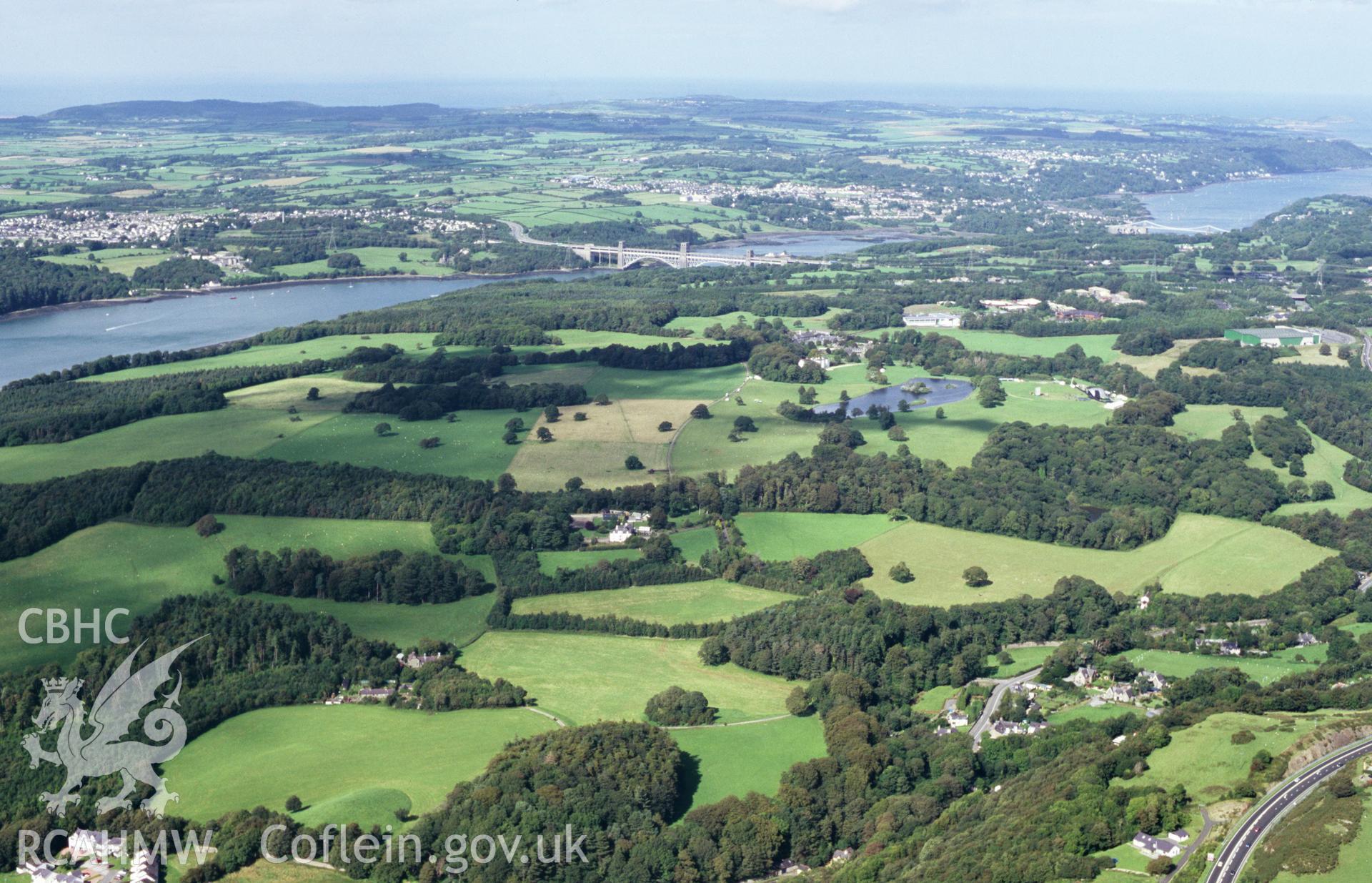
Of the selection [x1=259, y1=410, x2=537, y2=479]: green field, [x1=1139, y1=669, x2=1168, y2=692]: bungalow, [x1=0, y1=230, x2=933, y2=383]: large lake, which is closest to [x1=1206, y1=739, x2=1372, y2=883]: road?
[x1=1139, y1=669, x2=1168, y2=692]: bungalow

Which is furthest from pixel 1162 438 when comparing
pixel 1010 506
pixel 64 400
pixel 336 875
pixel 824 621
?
pixel 64 400

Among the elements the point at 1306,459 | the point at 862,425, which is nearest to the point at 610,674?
the point at 862,425

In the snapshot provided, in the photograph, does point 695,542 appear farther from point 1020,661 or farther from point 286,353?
point 286,353

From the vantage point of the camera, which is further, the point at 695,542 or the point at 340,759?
the point at 695,542

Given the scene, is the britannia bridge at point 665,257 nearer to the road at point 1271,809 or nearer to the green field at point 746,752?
the green field at point 746,752

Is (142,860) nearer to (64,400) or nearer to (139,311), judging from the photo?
(64,400)

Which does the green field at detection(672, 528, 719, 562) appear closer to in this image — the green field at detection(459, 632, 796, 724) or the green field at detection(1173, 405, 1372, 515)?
the green field at detection(459, 632, 796, 724)
